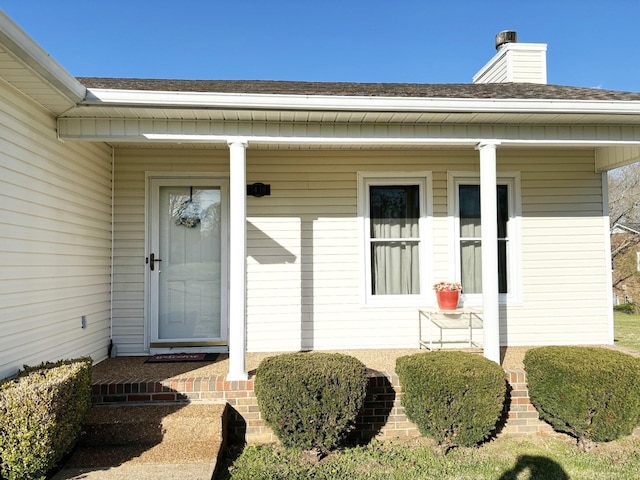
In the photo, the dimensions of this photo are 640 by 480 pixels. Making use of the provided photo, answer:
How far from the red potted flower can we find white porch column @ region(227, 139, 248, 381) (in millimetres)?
2355

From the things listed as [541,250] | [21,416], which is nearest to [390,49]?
[541,250]

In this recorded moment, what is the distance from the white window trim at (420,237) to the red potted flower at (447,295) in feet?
0.81

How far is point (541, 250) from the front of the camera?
542 cm

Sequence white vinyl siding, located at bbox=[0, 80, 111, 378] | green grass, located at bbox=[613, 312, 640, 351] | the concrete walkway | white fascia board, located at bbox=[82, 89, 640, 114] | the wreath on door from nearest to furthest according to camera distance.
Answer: the concrete walkway, white vinyl siding, located at bbox=[0, 80, 111, 378], white fascia board, located at bbox=[82, 89, 640, 114], the wreath on door, green grass, located at bbox=[613, 312, 640, 351]

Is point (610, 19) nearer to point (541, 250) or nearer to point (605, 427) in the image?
point (541, 250)

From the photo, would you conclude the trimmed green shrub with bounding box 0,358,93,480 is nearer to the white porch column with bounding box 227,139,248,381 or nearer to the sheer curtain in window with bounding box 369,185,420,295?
the white porch column with bounding box 227,139,248,381

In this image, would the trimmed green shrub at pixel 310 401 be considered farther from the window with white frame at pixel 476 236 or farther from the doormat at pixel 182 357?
the window with white frame at pixel 476 236

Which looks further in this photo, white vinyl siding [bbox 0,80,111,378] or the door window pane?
the door window pane

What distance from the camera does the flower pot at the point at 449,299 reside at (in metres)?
4.97

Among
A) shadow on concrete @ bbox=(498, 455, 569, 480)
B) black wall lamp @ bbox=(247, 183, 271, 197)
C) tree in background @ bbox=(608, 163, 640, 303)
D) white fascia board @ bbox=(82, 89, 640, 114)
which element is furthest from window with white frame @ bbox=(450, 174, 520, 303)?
tree in background @ bbox=(608, 163, 640, 303)

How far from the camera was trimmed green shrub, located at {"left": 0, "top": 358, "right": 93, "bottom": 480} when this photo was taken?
258 cm

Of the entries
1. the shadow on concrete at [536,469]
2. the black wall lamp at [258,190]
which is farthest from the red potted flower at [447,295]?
the black wall lamp at [258,190]

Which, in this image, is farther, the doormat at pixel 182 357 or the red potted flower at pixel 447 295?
the red potted flower at pixel 447 295

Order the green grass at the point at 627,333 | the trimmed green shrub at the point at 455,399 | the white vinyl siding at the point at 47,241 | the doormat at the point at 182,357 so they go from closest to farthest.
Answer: the white vinyl siding at the point at 47,241 → the trimmed green shrub at the point at 455,399 → the doormat at the point at 182,357 → the green grass at the point at 627,333
